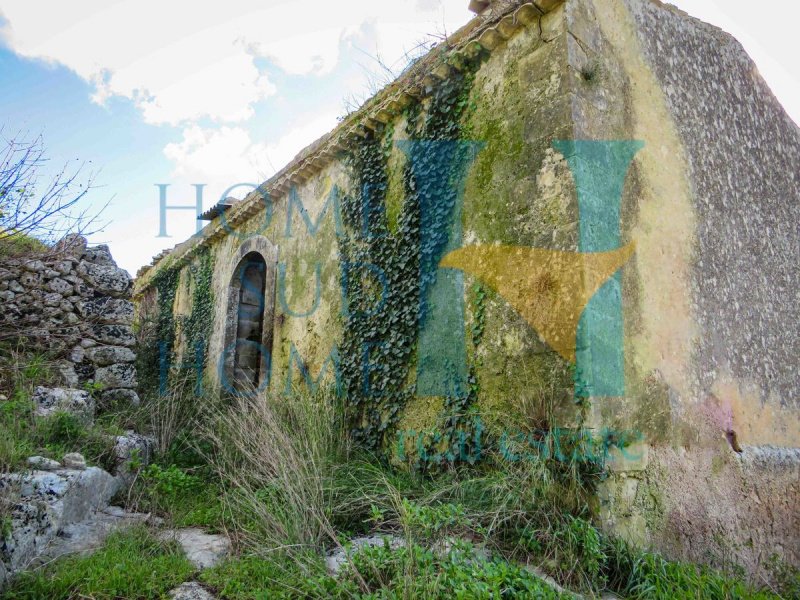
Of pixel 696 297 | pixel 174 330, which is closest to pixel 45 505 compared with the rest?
pixel 696 297

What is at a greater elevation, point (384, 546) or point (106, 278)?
point (106, 278)

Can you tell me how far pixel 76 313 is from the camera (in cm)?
572

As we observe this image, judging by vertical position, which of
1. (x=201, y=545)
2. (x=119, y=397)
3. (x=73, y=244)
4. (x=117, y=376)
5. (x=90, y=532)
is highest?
(x=73, y=244)

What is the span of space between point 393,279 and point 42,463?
2979 mm

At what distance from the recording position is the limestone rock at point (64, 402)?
4.59 m

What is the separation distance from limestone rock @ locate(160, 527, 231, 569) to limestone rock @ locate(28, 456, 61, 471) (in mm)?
866

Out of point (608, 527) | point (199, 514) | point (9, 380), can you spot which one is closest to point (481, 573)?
point (608, 527)

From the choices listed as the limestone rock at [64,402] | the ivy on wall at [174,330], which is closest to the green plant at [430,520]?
the limestone rock at [64,402]

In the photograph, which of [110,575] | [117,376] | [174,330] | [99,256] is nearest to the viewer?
[110,575]

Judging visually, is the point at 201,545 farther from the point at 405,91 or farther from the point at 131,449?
the point at 405,91

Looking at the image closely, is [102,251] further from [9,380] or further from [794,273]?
[794,273]

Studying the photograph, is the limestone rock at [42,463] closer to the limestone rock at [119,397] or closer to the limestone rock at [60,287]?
the limestone rock at [119,397]

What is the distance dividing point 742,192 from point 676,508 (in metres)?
3.32

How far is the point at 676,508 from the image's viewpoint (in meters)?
3.71
